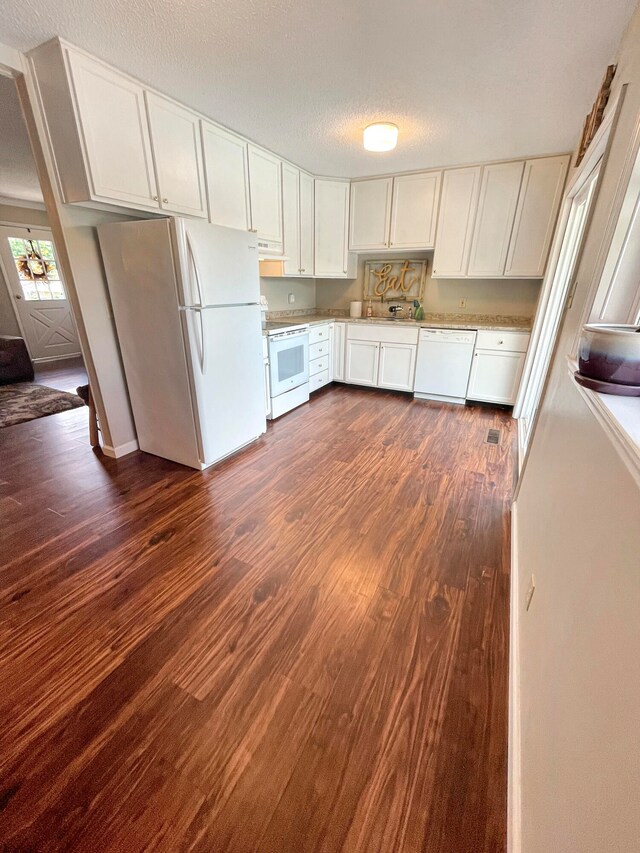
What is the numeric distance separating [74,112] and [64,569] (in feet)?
8.00

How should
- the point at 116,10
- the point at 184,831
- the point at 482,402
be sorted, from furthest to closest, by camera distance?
the point at 482,402 < the point at 116,10 < the point at 184,831

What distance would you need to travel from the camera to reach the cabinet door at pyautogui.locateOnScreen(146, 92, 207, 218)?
2.30 m

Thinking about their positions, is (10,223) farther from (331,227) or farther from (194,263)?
(194,263)

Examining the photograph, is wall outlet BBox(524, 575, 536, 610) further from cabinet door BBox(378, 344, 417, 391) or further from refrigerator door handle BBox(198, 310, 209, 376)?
cabinet door BBox(378, 344, 417, 391)

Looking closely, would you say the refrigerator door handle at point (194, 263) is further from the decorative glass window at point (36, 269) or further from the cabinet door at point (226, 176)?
the decorative glass window at point (36, 269)

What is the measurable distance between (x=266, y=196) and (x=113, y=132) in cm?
153

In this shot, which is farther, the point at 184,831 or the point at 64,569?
the point at 64,569

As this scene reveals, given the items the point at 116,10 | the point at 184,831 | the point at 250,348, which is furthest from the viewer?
the point at 250,348

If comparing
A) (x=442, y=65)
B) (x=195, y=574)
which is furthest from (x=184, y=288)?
(x=442, y=65)

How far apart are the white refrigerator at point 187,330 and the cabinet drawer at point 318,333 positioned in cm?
118

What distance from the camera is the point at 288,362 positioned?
359 cm

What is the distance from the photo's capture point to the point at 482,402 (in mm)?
4023

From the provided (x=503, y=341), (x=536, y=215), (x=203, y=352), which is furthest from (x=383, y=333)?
(x=203, y=352)

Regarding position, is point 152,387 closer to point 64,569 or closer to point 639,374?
point 64,569
